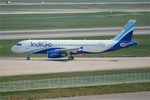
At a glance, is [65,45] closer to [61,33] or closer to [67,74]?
[67,74]

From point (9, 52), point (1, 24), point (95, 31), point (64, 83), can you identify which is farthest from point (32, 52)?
point (1, 24)

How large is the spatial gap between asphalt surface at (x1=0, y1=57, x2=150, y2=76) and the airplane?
180cm

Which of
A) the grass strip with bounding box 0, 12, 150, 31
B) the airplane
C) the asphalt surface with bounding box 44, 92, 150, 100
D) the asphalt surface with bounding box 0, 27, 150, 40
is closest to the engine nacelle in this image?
the airplane

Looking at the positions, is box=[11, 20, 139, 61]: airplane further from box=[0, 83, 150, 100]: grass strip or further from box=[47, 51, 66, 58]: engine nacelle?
box=[0, 83, 150, 100]: grass strip

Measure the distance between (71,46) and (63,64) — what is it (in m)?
8.87

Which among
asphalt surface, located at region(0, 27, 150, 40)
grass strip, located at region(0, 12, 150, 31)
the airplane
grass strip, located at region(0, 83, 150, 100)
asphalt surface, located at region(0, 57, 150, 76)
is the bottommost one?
grass strip, located at region(0, 83, 150, 100)

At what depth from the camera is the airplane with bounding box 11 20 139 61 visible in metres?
94.4

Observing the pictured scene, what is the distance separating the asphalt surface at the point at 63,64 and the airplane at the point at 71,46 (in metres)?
1.80

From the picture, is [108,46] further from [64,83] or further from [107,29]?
[107,29]

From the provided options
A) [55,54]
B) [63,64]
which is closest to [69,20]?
[55,54]

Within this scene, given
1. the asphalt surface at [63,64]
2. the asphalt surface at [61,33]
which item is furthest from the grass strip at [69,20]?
the asphalt surface at [63,64]

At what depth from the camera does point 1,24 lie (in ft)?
504

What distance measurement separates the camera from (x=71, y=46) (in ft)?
311

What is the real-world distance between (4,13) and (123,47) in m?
93.2
